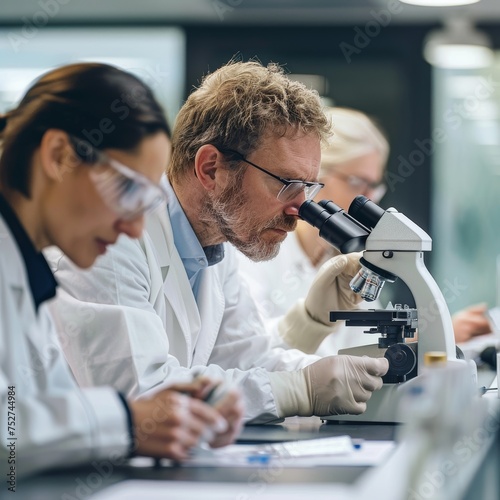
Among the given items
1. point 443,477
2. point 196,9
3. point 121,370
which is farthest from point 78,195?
point 196,9

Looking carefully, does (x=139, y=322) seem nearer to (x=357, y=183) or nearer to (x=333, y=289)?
(x=333, y=289)

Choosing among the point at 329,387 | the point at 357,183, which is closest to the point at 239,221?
the point at 329,387

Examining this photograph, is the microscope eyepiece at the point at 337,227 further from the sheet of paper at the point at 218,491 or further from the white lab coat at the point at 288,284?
the white lab coat at the point at 288,284

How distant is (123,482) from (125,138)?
58 cm

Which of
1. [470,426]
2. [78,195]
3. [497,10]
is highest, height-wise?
[497,10]

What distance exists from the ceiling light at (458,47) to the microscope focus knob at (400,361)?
12.2 feet

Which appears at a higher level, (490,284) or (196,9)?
(196,9)

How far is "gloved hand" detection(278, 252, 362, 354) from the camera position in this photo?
112 inches

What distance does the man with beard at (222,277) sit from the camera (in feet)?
6.82

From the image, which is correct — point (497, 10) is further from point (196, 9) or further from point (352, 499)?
point (352, 499)

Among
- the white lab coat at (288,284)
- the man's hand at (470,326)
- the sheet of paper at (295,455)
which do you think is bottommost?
the man's hand at (470,326)

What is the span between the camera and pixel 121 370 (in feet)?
6.74

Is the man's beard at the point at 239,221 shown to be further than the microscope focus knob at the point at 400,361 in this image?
Yes

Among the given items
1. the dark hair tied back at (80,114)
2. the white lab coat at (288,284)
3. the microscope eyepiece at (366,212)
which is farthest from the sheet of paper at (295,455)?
the white lab coat at (288,284)
